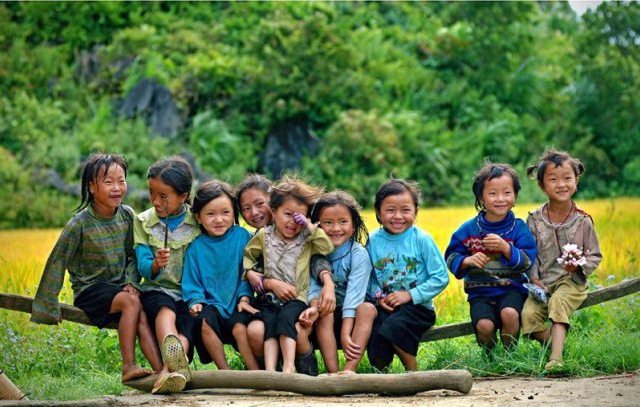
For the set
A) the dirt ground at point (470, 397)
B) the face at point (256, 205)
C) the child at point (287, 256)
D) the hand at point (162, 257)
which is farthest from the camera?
the face at point (256, 205)

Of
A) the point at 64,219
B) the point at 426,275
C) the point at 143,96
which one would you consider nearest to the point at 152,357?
the point at 426,275

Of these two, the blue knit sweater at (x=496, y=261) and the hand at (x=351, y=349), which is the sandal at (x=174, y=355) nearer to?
the hand at (x=351, y=349)

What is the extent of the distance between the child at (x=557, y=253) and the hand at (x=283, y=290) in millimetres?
1308

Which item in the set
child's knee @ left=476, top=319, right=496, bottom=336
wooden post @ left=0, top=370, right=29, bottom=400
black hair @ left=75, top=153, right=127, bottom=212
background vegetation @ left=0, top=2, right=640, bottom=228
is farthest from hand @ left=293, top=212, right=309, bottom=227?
background vegetation @ left=0, top=2, right=640, bottom=228

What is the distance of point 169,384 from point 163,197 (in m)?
1.11

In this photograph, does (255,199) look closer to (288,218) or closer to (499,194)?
(288,218)

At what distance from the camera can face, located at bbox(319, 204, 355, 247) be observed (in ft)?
20.1

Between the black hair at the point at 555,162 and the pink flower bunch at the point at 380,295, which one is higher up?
the black hair at the point at 555,162

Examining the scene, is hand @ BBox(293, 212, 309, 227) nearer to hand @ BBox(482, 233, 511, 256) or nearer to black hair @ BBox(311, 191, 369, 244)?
black hair @ BBox(311, 191, 369, 244)

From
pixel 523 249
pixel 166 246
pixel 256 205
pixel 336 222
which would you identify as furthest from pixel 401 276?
pixel 166 246

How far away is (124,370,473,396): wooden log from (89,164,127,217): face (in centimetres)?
114

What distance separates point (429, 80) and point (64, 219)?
618 cm

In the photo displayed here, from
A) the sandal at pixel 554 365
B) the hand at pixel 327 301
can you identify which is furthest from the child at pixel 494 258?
the hand at pixel 327 301

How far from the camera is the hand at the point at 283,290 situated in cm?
592
